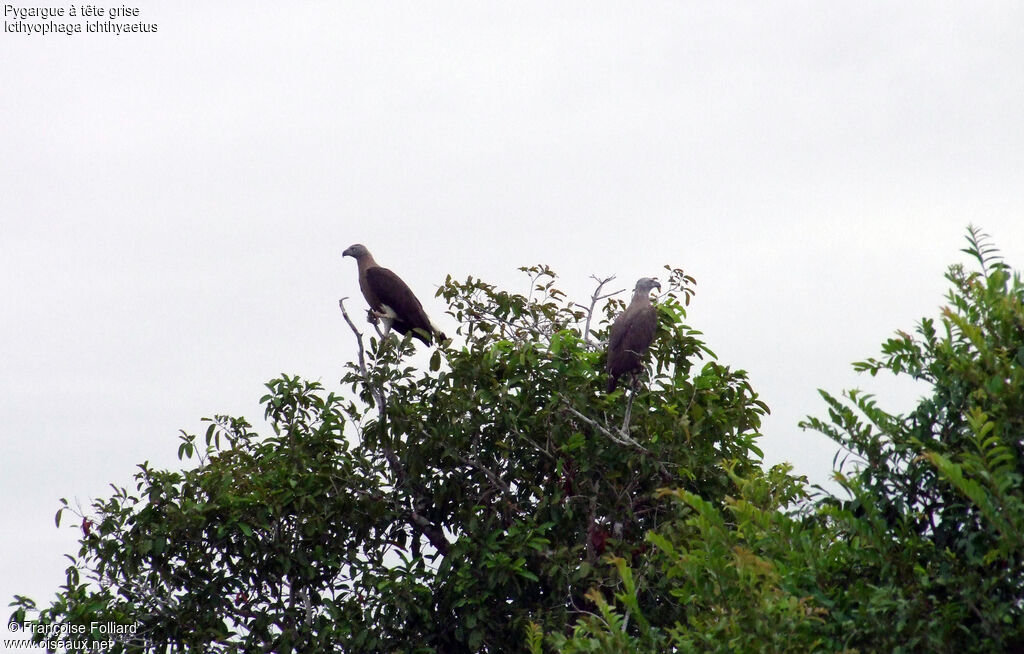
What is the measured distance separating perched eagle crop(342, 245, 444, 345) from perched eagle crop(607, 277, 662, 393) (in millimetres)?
2910

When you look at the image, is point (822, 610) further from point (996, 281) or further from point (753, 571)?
point (996, 281)

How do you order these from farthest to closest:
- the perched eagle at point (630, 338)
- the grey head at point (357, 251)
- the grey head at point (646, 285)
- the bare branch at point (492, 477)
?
the grey head at point (357, 251)
the grey head at point (646, 285)
the perched eagle at point (630, 338)
the bare branch at point (492, 477)

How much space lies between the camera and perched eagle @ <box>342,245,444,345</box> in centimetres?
1175

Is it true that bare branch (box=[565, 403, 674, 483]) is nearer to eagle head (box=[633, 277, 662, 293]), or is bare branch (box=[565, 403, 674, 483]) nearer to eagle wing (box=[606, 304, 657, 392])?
eagle wing (box=[606, 304, 657, 392])

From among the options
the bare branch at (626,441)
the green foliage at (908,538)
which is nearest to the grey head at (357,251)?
the bare branch at (626,441)

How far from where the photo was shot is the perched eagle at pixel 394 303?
38.5 ft

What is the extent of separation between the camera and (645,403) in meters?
8.38

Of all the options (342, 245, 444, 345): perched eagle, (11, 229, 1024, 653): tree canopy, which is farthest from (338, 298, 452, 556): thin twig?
(342, 245, 444, 345): perched eagle

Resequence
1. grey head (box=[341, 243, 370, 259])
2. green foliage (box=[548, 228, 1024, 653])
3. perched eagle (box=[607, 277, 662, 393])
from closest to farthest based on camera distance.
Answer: green foliage (box=[548, 228, 1024, 653]) → perched eagle (box=[607, 277, 662, 393]) → grey head (box=[341, 243, 370, 259])

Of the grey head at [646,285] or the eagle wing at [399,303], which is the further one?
the eagle wing at [399,303]

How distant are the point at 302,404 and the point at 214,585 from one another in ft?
5.05

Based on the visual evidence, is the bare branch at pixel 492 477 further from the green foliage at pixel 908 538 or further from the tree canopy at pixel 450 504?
the green foliage at pixel 908 538

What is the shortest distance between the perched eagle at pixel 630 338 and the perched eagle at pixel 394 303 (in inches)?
115

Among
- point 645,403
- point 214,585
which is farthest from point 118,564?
point 645,403
